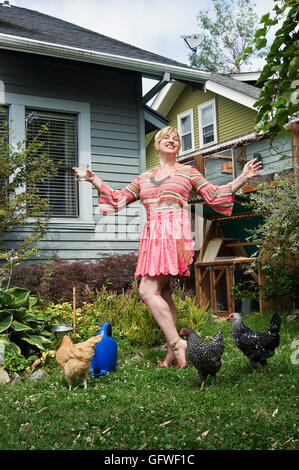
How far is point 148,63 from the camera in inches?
311

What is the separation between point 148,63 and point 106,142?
143 cm

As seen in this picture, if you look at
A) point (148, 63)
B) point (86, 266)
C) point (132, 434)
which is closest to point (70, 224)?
point (86, 266)

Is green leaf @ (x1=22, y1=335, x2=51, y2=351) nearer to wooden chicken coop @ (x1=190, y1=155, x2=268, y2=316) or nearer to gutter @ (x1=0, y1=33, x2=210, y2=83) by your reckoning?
wooden chicken coop @ (x1=190, y1=155, x2=268, y2=316)

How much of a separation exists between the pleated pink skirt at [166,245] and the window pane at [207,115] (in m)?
13.8

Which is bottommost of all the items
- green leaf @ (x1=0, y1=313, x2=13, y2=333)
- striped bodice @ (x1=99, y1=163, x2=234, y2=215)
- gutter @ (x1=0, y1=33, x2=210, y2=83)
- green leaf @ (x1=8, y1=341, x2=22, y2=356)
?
green leaf @ (x1=8, y1=341, x2=22, y2=356)

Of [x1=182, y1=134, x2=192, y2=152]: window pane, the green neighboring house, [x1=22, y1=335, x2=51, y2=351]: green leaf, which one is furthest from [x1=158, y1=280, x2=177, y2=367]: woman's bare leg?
[x1=182, y1=134, x2=192, y2=152]: window pane

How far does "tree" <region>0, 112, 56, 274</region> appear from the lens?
6.68 m

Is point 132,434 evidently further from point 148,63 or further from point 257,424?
point 148,63

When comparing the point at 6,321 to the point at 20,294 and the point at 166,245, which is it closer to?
the point at 20,294

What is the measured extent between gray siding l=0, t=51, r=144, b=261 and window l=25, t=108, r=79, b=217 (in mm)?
305

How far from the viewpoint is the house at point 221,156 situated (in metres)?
7.69

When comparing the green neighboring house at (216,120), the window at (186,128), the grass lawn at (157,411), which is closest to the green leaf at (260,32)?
the grass lawn at (157,411)

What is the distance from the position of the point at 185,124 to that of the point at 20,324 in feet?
49.7
